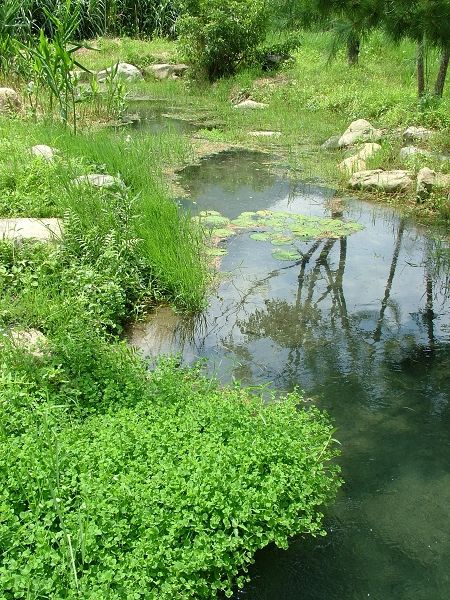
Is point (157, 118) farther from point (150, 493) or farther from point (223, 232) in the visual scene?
point (150, 493)

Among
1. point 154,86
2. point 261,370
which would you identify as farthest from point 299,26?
point 154,86

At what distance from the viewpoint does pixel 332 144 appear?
393 inches

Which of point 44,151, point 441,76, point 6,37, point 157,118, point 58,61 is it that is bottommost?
point 157,118

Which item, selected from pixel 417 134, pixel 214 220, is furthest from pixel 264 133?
pixel 214 220

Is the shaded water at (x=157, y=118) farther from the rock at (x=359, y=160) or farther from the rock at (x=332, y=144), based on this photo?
the rock at (x=359, y=160)

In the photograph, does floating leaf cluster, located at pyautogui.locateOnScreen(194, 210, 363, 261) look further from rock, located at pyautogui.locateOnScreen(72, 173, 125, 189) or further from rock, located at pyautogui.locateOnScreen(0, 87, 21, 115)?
rock, located at pyautogui.locateOnScreen(0, 87, 21, 115)

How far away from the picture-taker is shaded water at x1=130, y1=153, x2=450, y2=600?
2.82 m

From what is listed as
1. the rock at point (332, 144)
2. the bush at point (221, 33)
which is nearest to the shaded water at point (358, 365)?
the rock at point (332, 144)

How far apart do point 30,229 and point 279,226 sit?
2.89 m

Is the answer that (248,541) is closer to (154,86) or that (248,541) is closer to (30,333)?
(30,333)

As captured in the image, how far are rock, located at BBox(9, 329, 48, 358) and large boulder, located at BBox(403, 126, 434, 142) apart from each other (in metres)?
6.64

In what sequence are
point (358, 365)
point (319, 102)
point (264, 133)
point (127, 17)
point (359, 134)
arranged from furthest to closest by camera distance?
point (127, 17) → point (319, 102) → point (264, 133) → point (359, 134) → point (358, 365)

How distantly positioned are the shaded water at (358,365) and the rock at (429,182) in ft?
1.82

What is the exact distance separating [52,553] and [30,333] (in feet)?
6.57
